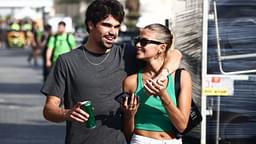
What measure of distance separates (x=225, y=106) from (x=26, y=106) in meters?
10.4

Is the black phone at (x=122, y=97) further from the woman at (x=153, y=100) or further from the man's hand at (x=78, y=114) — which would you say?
the man's hand at (x=78, y=114)

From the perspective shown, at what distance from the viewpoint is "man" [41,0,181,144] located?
19.8 ft

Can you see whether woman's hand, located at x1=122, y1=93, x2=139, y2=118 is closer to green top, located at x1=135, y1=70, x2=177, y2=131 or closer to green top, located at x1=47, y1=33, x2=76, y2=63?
green top, located at x1=135, y1=70, x2=177, y2=131

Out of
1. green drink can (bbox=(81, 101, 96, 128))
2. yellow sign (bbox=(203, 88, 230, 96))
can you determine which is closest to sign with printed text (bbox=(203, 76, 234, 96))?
yellow sign (bbox=(203, 88, 230, 96))

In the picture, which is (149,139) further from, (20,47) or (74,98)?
(20,47)

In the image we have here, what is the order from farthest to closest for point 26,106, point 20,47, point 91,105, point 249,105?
point 20,47 → point 26,106 → point 249,105 → point 91,105

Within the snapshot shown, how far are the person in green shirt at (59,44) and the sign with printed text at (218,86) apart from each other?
916 cm

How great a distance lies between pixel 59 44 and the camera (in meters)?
18.9

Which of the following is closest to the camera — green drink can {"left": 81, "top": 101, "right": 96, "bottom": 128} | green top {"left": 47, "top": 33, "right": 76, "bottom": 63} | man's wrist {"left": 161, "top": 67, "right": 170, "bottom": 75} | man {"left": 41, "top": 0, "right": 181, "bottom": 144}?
green drink can {"left": 81, "top": 101, "right": 96, "bottom": 128}

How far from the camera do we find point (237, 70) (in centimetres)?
962

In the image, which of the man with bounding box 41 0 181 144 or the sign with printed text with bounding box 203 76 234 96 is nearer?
the man with bounding box 41 0 181 144

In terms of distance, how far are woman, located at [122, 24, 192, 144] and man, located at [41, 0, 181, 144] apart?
73 mm

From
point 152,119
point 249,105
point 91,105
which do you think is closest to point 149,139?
point 152,119

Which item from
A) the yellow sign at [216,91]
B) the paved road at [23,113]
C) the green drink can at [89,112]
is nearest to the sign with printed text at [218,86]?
the yellow sign at [216,91]
